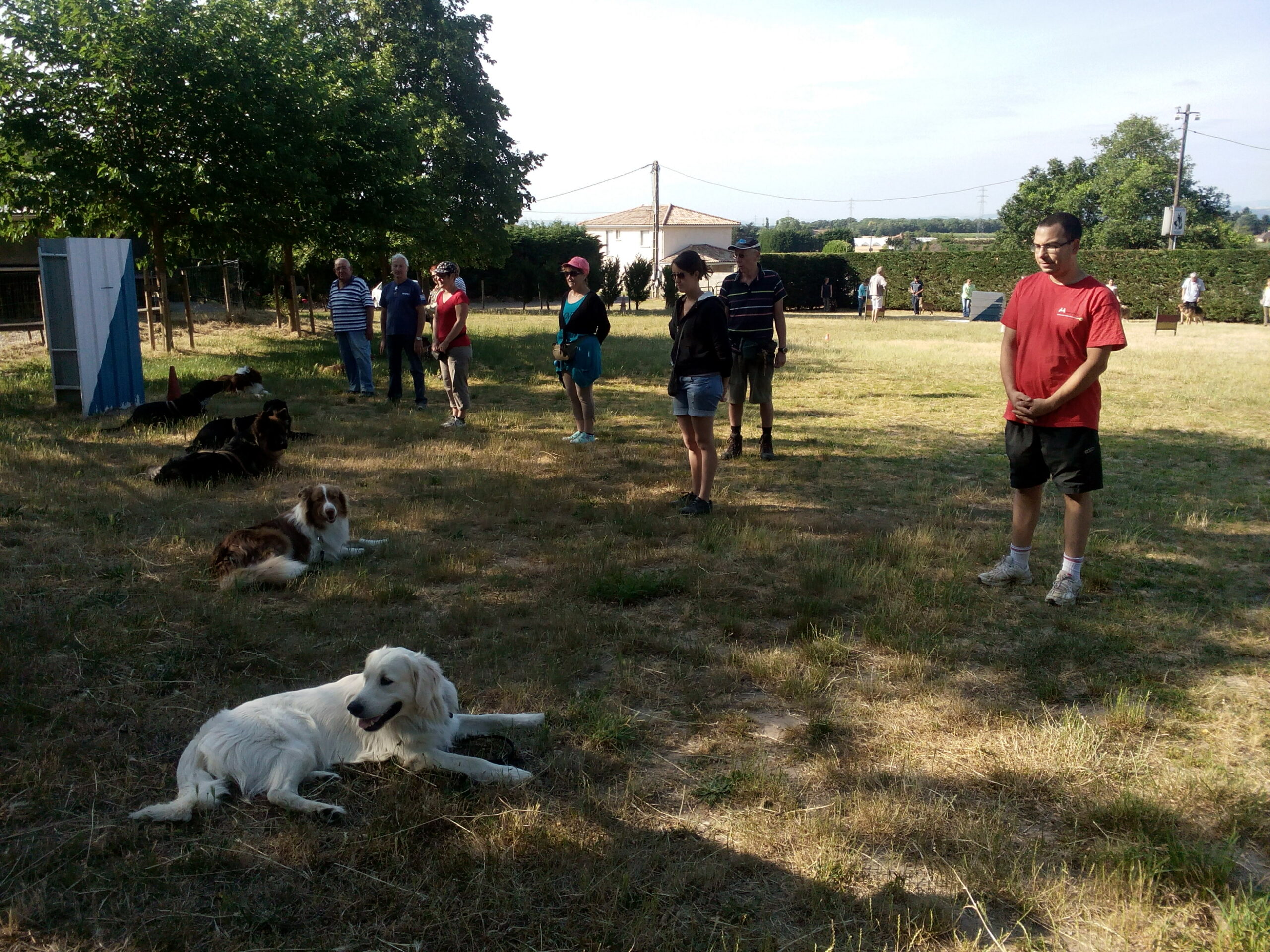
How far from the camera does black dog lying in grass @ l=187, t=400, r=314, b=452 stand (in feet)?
27.1

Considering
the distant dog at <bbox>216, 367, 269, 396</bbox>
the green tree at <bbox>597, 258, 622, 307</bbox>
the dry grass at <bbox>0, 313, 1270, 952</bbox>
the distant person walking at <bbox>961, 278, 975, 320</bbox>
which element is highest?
the green tree at <bbox>597, 258, 622, 307</bbox>

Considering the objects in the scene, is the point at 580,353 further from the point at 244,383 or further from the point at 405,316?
the point at 244,383

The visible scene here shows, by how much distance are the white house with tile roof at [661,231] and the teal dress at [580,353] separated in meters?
56.2

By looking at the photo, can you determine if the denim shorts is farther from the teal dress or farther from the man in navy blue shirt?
the man in navy blue shirt

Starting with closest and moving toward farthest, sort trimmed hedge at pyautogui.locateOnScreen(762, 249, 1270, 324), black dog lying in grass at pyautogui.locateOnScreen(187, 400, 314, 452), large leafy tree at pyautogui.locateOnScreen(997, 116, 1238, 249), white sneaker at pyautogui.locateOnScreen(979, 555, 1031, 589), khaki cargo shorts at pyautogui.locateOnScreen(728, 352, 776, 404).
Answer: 1. white sneaker at pyautogui.locateOnScreen(979, 555, 1031, 589)
2. black dog lying in grass at pyautogui.locateOnScreen(187, 400, 314, 452)
3. khaki cargo shorts at pyautogui.locateOnScreen(728, 352, 776, 404)
4. trimmed hedge at pyautogui.locateOnScreen(762, 249, 1270, 324)
5. large leafy tree at pyautogui.locateOnScreen(997, 116, 1238, 249)

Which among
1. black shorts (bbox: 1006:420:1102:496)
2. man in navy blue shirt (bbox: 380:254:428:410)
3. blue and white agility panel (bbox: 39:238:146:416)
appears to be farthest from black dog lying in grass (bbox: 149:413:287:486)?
black shorts (bbox: 1006:420:1102:496)

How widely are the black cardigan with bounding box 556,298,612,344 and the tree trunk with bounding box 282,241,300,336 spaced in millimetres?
10723

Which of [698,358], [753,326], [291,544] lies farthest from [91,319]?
[698,358]

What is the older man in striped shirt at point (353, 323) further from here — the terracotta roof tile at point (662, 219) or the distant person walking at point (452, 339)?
the terracotta roof tile at point (662, 219)

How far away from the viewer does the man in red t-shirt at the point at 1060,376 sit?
184 inches

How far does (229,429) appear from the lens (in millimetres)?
8586

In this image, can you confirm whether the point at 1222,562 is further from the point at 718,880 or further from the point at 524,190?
the point at 524,190

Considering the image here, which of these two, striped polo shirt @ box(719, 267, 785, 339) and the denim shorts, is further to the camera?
striped polo shirt @ box(719, 267, 785, 339)

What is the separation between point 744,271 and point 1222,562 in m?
4.66
